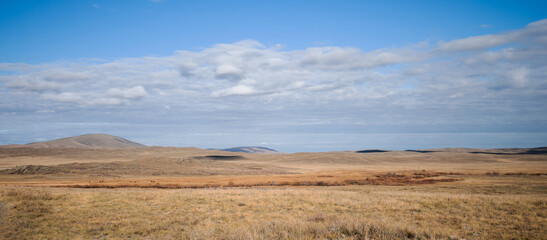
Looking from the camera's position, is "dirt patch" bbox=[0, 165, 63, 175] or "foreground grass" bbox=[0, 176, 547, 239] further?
"dirt patch" bbox=[0, 165, 63, 175]

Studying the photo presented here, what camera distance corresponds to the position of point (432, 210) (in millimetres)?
15227

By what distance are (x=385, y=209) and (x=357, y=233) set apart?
6.54 m

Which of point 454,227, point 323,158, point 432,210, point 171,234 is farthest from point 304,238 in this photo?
point 323,158

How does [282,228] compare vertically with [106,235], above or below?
above

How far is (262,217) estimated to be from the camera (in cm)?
1412

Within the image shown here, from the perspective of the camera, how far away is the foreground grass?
10039 mm

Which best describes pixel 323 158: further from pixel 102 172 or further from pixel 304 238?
pixel 304 238

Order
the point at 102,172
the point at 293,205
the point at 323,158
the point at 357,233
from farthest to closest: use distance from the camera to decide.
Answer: the point at 323,158 < the point at 102,172 < the point at 293,205 < the point at 357,233

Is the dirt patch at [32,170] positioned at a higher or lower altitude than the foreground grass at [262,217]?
lower

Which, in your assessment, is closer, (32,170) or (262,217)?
(262,217)

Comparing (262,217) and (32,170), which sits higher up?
(262,217)

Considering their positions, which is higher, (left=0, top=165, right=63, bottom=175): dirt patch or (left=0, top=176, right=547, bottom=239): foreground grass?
(left=0, top=176, right=547, bottom=239): foreground grass

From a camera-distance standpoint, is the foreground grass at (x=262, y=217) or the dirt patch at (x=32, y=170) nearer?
the foreground grass at (x=262, y=217)

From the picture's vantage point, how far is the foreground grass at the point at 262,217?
10039mm
